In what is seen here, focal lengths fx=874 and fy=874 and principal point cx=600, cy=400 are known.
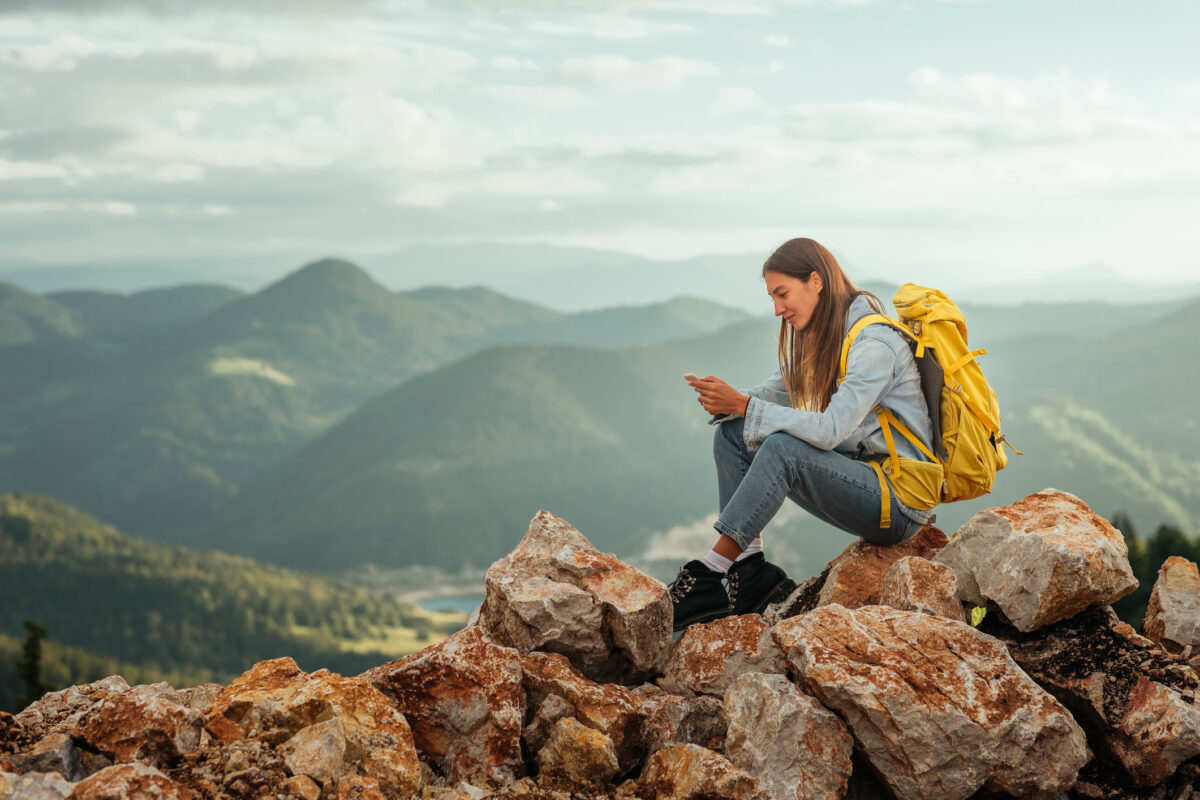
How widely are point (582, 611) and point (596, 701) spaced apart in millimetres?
775

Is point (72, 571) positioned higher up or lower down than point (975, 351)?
lower down

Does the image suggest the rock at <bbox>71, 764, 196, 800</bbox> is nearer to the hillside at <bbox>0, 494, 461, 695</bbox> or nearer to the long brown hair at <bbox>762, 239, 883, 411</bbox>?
the long brown hair at <bbox>762, 239, 883, 411</bbox>

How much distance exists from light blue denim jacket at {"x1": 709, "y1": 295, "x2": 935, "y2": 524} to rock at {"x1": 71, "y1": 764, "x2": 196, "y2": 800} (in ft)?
14.1

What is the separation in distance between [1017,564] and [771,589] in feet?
6.58

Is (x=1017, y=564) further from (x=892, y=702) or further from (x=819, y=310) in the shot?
(x=819, y=310)

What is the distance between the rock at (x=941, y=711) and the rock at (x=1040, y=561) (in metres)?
0.60

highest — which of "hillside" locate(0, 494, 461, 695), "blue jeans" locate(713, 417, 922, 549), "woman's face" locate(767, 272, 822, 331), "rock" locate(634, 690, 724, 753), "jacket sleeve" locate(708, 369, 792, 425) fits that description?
"woman's face" locate(767, 272, 822, 331)

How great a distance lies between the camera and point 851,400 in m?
6.28

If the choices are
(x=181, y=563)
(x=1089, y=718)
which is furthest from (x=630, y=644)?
(x=181, y=563)

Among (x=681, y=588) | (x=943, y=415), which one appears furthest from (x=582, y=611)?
(x=943, y=415)

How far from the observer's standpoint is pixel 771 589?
7.50 m

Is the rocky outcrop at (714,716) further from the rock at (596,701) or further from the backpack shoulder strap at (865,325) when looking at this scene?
the backpack shoulder strap at (865,325)

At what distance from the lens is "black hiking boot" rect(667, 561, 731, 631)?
22.9ft

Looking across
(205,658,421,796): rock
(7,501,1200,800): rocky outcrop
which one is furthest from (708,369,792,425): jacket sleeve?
(205,658,421,796): rock
